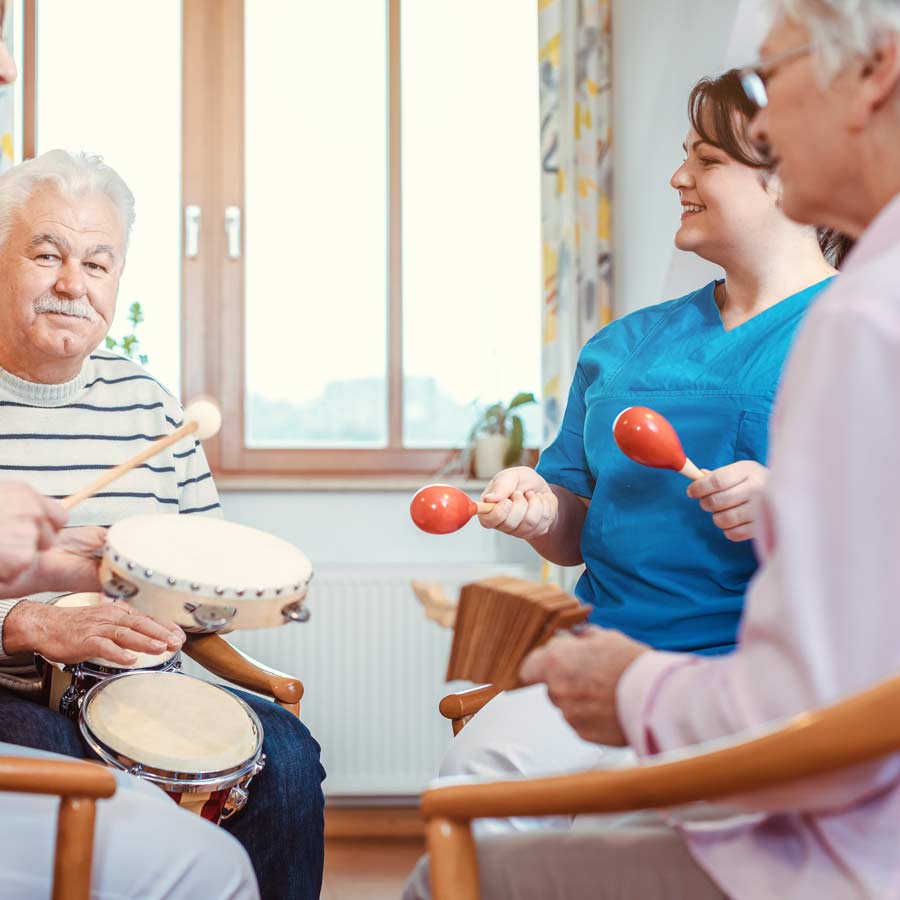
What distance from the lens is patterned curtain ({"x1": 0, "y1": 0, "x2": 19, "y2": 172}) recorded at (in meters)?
3.09

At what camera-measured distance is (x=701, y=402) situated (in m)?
1.55

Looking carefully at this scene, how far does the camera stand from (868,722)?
0.69 m

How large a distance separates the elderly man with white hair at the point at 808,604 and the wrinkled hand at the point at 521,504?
657mm

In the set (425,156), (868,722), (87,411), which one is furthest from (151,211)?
(868,722)

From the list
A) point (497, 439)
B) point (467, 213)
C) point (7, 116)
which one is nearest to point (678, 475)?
point (497, 439)

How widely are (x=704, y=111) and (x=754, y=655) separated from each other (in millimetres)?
1070

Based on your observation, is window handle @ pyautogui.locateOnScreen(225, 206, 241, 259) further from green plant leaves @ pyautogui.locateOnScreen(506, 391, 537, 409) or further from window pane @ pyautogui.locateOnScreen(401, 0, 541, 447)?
green plant leaves @ pyautogui.locateOnScreen(506, 391, 537, 409)

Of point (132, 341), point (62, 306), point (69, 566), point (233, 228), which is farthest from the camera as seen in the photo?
point (233, 228)

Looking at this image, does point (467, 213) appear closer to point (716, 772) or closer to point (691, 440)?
point (691, 440)

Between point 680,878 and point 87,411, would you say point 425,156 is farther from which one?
point 680,878

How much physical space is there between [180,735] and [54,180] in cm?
99

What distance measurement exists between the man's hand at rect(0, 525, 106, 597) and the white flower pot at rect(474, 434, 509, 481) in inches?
78.2

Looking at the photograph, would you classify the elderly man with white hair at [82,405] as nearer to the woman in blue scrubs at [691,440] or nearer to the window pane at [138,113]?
the woman in blue scrubs at [691,440]

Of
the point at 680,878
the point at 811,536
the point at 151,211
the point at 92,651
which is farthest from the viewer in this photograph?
the point at 151,211
